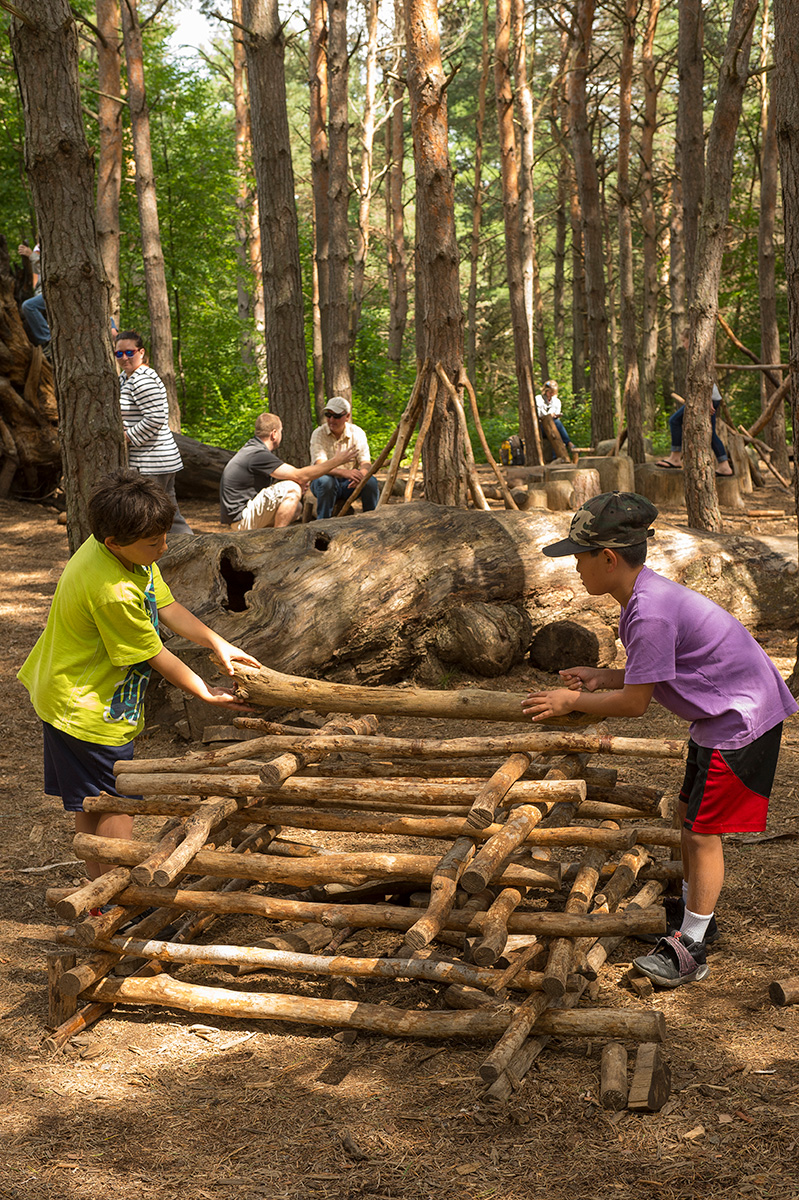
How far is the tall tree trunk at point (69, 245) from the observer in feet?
17.5

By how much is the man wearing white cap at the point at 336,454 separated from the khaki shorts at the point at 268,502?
39.7 inches

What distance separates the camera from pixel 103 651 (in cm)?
346

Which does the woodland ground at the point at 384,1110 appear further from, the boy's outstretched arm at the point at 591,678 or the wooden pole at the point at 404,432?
the wooden pole at the point at 404,432

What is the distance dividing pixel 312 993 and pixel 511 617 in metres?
3.69

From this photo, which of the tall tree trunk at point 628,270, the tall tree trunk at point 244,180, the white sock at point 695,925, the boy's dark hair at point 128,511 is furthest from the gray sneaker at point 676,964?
the tall tree trunk at point 244,180

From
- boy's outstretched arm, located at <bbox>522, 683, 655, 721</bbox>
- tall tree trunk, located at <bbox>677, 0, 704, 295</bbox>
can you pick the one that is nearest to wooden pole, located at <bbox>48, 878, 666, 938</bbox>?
boy's outstretched arm, located at <bbox>522, 683, 655, 721</bbox>

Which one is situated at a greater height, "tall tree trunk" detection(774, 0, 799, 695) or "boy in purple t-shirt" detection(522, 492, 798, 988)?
"tall tree trunk" detection(774, 0, 799, 695)

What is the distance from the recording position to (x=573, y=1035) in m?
2.82

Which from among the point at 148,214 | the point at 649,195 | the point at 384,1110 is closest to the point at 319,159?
the point at 148,214

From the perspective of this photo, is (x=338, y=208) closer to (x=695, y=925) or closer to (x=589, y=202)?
(x=589, y=202)

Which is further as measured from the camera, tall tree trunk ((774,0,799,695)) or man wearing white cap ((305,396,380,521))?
man wearing white cap ((305,396,380,521))

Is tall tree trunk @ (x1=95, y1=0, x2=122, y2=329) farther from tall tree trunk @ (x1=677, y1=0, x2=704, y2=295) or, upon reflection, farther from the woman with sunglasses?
tall tree trunk @ (x1=677, y1=0, x2=704, y2=295)

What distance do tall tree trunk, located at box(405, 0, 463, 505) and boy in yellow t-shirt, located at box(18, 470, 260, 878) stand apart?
511 cm

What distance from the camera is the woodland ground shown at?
93.4 inches
